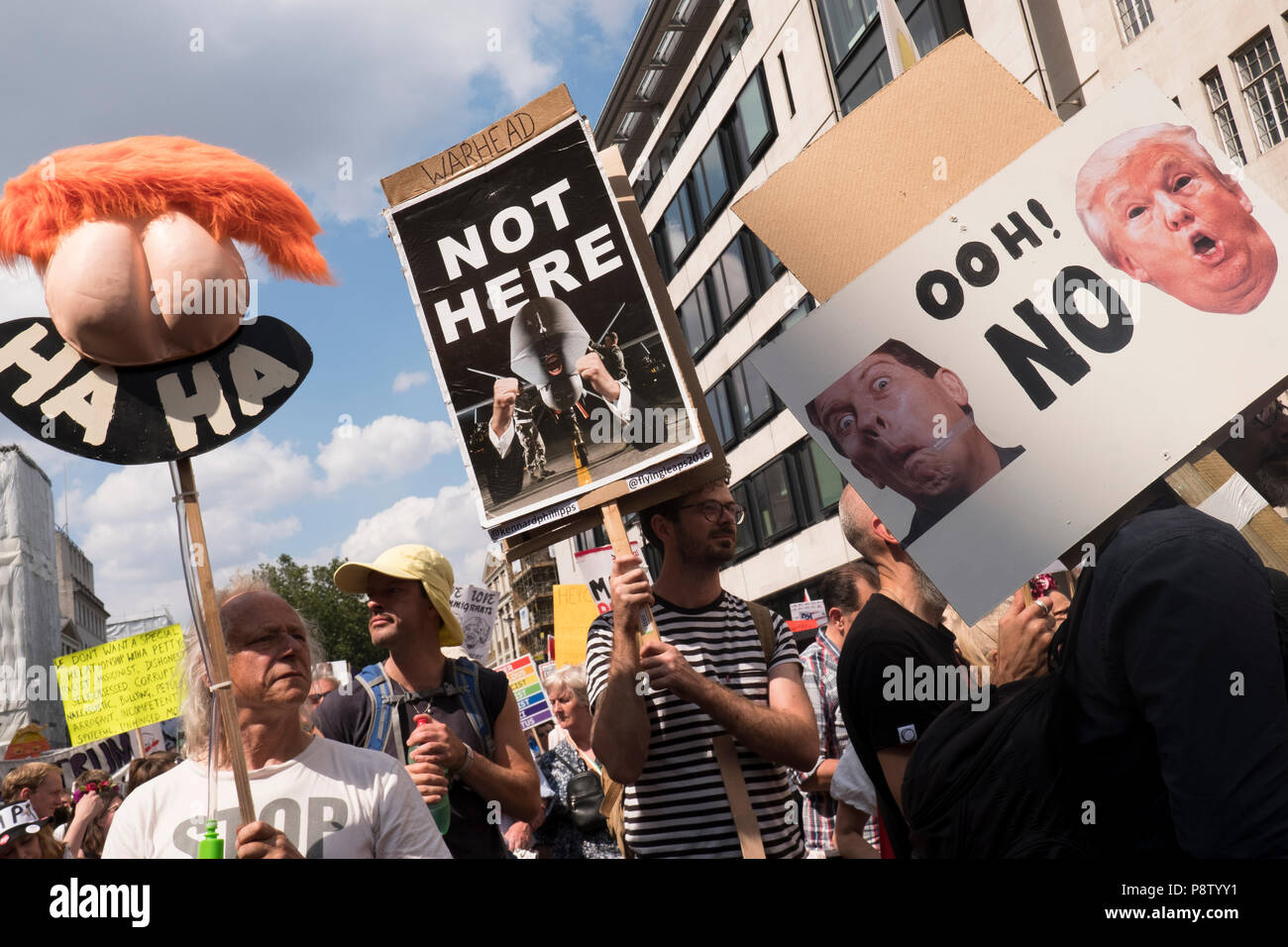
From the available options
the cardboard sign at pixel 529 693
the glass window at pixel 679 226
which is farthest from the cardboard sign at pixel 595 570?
the glass window at pixel 679 226

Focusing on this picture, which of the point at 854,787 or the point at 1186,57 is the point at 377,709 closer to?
the point at 854,787

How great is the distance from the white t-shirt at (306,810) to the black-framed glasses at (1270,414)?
228 centimetres

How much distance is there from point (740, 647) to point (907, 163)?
1458 millimetres

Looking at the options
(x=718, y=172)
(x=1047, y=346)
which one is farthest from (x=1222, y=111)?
(x=718, y=172)

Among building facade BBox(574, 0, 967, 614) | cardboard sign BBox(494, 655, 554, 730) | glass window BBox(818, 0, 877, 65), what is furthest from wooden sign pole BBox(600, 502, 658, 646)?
glass window BBox(818, 0, 877, 65)

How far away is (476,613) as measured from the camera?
7.81 meters

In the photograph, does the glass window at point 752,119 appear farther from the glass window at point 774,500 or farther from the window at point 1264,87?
the window at point 1264,87

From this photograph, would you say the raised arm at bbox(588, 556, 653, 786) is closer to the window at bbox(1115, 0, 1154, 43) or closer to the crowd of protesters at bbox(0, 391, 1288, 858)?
the crowd of protesters at bbox(0, 391, 1288, 858)

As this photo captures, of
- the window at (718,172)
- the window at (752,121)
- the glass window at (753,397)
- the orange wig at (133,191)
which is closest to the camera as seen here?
the orange wig at (133,191)

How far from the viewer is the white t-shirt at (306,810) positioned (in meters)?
2.32

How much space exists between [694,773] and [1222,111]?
12959 mm

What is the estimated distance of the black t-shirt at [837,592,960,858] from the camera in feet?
8.32

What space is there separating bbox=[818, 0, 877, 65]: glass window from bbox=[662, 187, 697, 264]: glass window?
9.14 metres

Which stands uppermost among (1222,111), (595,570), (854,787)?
(1222,111)
